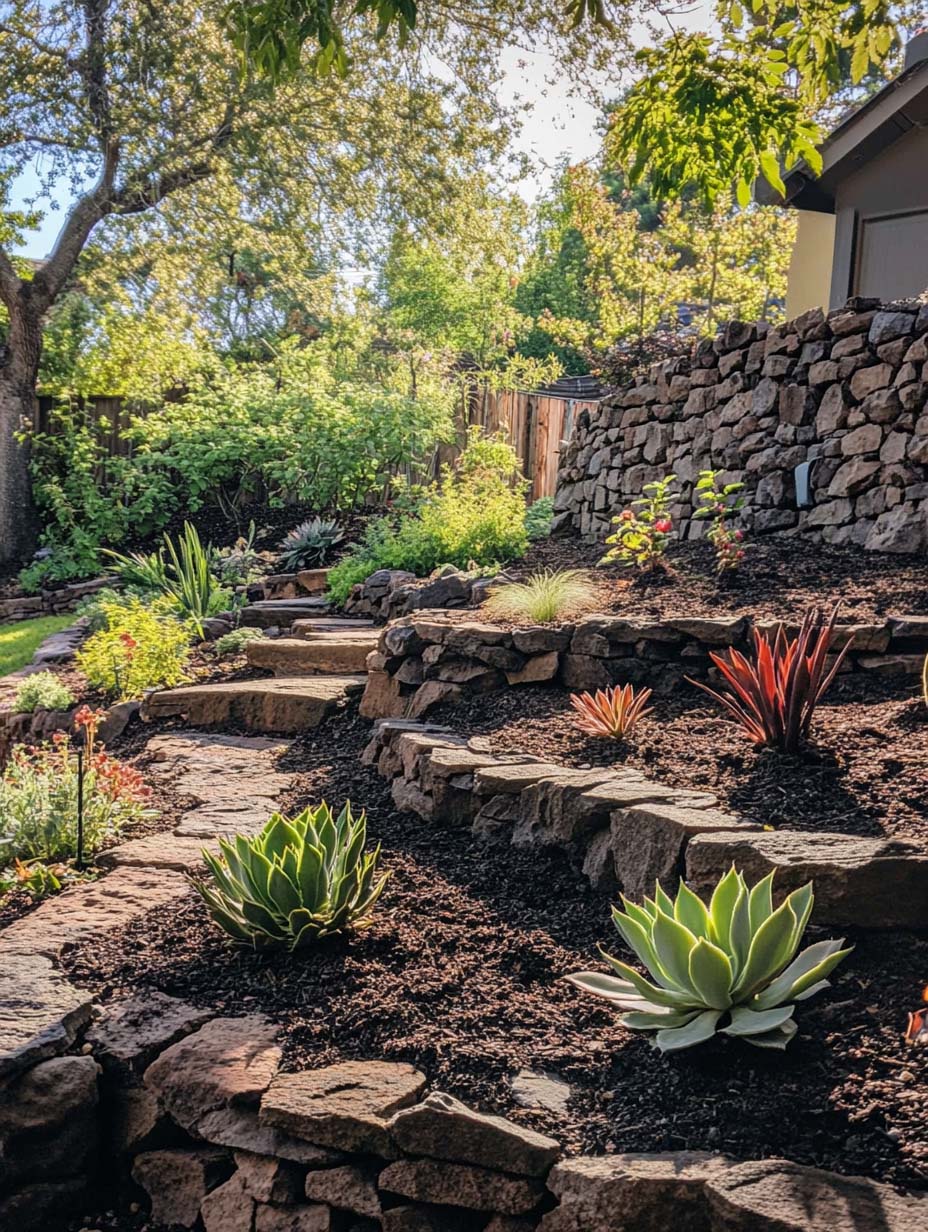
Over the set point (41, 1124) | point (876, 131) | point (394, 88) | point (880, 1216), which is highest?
point (394, 88)

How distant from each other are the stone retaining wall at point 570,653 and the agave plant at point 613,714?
0.55 metres

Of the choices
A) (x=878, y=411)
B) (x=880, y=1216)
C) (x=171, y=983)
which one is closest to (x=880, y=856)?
(x=880, y=1216)

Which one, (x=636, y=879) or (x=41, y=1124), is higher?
(x=636, y=879)

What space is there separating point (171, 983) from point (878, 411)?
533 cm

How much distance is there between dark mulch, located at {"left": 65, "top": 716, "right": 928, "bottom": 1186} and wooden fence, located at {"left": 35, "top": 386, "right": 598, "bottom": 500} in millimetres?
9102

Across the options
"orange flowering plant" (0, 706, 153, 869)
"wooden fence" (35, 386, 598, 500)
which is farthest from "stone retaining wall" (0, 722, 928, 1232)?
"wooden fence" (35, 386, 598, 500)

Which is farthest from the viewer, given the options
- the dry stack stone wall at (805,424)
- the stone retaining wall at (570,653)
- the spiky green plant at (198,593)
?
the spiky green plant at (198,593)

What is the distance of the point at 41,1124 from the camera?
2984 millimetres

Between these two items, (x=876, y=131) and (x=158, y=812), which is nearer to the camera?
(x=158, y=812)

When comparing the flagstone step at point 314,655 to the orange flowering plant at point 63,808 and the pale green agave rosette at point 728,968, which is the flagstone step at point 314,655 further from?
the pale green agave rosette at point 728,968

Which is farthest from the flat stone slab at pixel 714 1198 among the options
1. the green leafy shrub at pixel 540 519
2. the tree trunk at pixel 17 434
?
the tree trunk at pixel 17 434

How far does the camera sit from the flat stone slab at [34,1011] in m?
3.00

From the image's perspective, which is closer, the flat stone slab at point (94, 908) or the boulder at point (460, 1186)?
the boulder at point (460, 1186)

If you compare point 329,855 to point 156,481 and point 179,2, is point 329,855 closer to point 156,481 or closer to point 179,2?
point 156,481
